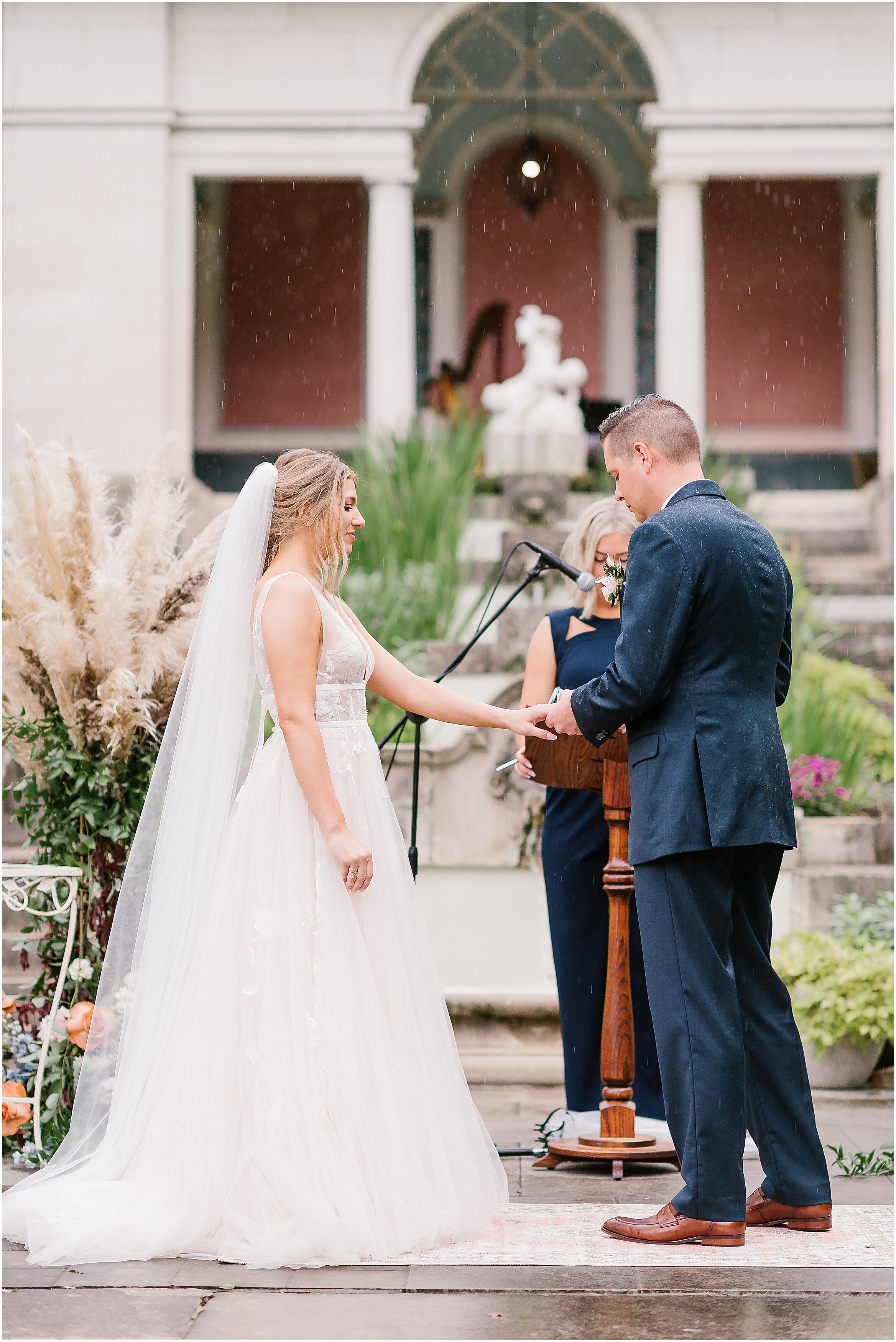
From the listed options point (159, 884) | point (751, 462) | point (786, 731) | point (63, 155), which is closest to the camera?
point (159, 884)

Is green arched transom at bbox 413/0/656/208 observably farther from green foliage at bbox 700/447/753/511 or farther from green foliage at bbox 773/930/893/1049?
green foliage at bbox 773/930/893/1049

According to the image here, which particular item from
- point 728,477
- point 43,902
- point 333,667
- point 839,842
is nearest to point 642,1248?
point 333,667

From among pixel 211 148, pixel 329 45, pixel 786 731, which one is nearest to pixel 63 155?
pixel 211 148

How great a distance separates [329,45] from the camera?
12500mm

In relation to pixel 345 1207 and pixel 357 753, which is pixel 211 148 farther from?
pixel 345 1207

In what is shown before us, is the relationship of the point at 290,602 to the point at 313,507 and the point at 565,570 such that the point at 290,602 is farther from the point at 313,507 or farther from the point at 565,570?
the point at 565,570

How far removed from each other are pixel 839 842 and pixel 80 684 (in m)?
3.64

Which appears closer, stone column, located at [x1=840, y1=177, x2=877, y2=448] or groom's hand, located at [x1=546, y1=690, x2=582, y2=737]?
groom's hand, located at [x1=546, y1=690, x2=582, y2=737]

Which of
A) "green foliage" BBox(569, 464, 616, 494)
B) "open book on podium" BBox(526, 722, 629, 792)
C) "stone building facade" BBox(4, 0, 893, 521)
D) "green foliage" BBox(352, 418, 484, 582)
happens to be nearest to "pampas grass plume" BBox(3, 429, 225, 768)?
"open book on podium" BBox(526, 722, 629, 792)

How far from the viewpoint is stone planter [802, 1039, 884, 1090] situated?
5.43 metres

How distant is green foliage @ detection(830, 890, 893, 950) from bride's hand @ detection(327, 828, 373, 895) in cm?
295

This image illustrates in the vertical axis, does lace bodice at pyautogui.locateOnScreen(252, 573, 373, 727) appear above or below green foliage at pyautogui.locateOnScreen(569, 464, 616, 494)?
below

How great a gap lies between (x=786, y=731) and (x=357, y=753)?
412 centimetres

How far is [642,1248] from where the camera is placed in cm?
338
